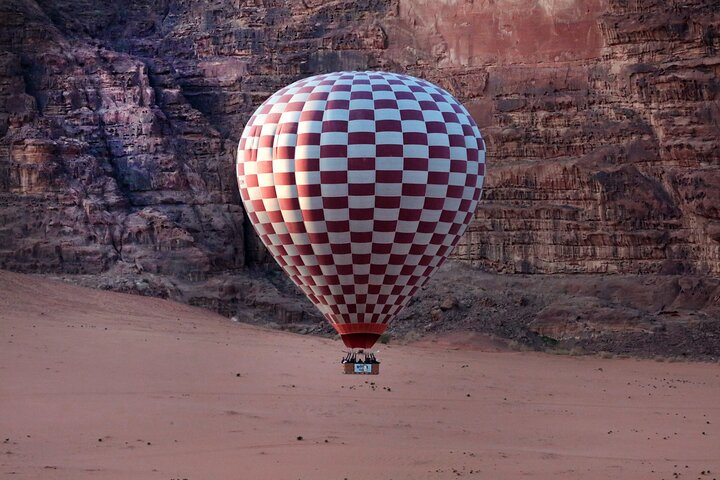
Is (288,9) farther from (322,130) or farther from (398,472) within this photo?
(398,472)

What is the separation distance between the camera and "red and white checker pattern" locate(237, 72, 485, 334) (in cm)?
3019

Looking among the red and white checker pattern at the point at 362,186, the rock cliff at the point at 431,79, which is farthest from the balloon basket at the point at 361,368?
the rock cliff at the point at 431,79

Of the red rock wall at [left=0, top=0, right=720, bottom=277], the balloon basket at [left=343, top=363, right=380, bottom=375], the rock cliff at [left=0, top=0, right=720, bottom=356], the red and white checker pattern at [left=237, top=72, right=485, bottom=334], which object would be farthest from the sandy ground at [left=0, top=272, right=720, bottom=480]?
the red rock wall at [left=0, top=0, right=720, bottom=277]

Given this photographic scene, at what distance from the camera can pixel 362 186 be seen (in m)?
30.1

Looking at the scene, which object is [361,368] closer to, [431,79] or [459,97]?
[459,97]

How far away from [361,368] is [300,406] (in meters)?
1.40

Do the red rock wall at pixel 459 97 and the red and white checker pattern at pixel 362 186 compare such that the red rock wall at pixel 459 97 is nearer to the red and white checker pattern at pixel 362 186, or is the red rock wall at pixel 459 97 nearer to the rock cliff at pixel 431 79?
the rock cliff at pixel 431 79

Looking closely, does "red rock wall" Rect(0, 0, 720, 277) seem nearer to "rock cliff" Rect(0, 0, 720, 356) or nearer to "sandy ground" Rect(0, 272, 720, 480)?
"rock cliff" Rect(0, 0, 720, 356)

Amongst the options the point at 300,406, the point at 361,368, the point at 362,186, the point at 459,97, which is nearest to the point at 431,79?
the point at 459,97

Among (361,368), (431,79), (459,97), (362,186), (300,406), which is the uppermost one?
(431,79)

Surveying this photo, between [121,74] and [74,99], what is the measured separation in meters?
1.80

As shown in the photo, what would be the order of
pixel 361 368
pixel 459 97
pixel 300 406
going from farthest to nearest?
pixel 459 97 < pixel 361 368 < pixel 300 406

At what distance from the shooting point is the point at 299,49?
55031mm

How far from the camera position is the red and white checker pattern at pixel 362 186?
99.0 ft
